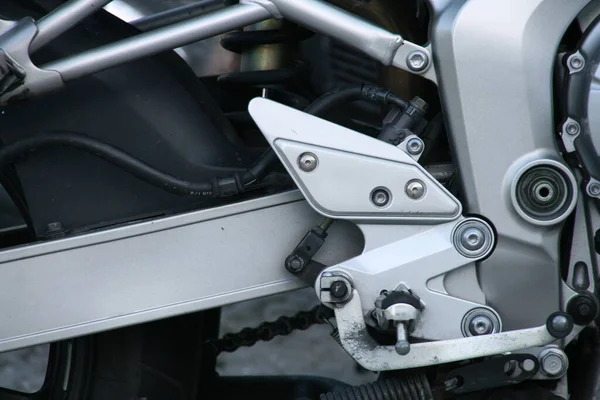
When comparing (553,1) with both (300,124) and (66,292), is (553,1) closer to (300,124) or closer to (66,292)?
(300,124)

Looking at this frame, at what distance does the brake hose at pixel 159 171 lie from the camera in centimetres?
132

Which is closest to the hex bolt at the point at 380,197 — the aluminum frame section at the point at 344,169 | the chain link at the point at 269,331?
the aluminum frame section at the point at 344,169

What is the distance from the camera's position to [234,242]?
4.31ft

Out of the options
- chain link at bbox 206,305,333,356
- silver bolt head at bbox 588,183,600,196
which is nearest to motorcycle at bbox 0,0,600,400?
silver bolt head at bbox 588,183,600,196

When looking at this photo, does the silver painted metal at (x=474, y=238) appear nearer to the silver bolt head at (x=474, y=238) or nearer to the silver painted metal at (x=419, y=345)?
the silver bolt head at (x=474, y=238)

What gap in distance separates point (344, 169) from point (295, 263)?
163mm

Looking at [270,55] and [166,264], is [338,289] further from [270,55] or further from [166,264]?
[270,55]

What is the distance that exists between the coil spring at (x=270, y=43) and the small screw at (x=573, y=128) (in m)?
0.47

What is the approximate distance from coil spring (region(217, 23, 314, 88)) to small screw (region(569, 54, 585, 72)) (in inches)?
17.9

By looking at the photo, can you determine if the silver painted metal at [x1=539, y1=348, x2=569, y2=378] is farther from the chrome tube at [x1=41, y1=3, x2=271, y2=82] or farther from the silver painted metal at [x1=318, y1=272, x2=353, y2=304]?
the chrome tube at [x1=41, y1=3, x2=271, y2=82]

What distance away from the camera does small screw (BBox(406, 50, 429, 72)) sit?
1.24m

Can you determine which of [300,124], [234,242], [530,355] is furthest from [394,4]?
[530,355]

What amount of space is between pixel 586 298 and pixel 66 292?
78 centimetres

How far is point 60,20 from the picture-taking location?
123cm
